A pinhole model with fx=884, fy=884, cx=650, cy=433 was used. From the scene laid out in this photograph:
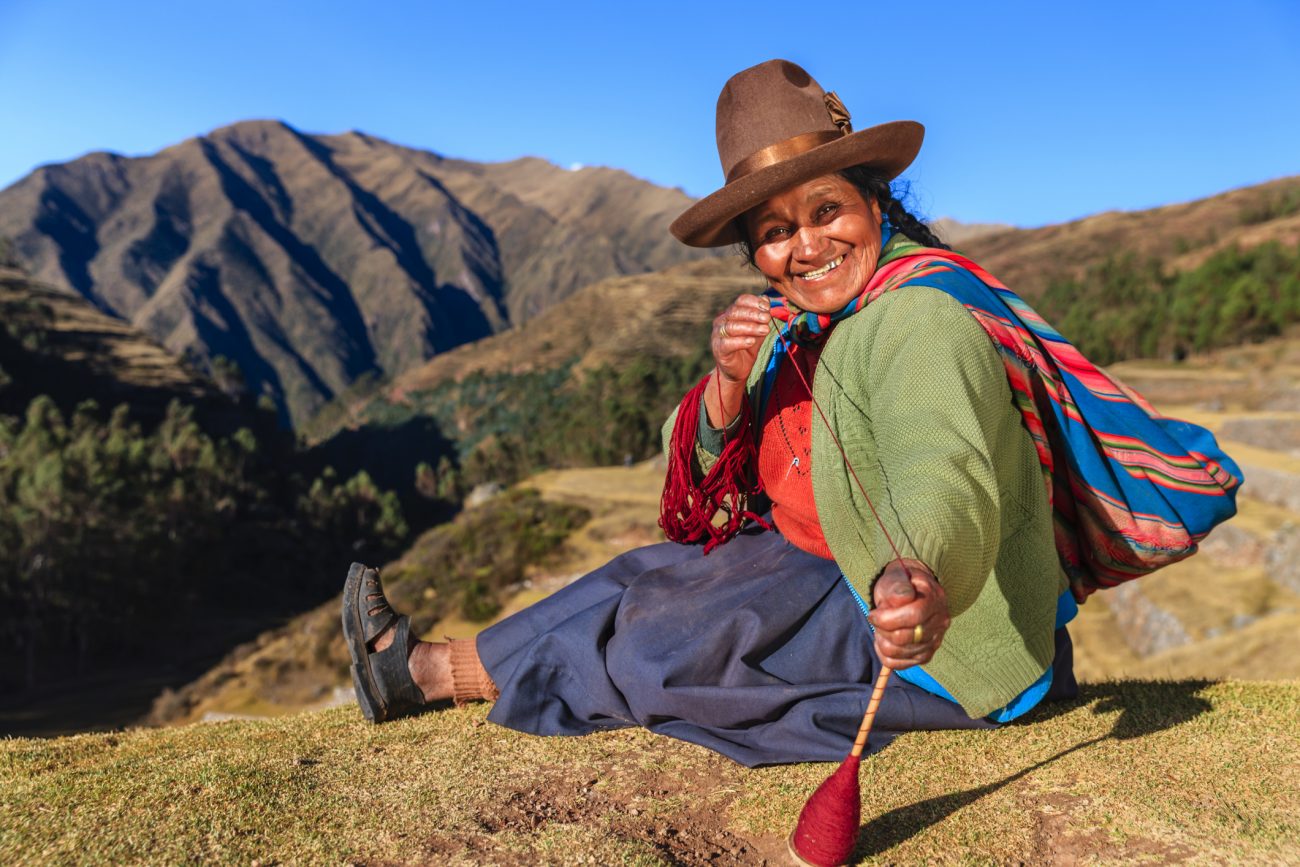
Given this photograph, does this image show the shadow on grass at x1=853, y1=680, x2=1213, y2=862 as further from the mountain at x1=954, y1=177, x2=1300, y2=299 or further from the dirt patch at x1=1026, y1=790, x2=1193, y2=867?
the mountain at x1=954, y1=177, x2=1300, y2=299

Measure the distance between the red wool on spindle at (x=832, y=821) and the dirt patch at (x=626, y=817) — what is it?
0.55ft

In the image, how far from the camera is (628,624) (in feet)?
10.7

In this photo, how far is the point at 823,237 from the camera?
107 inches

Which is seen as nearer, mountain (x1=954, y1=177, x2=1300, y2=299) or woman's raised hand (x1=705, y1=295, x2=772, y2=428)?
→ woman's raised hand (x1=705, y1=295, x2=772, y2=428)

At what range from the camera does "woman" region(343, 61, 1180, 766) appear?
2.14 m

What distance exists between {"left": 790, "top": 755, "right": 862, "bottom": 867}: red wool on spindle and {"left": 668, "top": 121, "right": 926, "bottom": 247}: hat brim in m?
1.60

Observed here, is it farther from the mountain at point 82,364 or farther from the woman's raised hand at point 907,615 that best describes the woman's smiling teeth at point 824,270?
the mountain at point 82,364

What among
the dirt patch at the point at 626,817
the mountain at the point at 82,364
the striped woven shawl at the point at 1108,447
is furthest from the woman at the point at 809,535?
the mountain at the point at 82,364

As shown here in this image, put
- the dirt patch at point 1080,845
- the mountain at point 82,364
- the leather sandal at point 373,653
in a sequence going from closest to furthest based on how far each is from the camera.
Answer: the dirt patch at point 1080,845
the leather sandal at point 373,653
the mountain at point 82,364

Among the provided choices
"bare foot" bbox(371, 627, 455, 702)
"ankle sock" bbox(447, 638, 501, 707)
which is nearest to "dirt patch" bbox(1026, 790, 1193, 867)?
"ankle sock" bbox(447, 638, 501, 707)

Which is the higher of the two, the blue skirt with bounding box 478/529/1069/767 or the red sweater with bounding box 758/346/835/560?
the red sweater with bounding box 758/346/835/560

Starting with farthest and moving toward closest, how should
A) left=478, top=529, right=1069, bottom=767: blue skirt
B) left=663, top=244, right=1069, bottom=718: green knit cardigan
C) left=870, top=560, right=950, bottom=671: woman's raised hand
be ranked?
left=478, top=529, right=1069, bottom=767: blue skirt
left=663, top=244, right=1069, bottom=718: green knit cardigan
left=870, top=560, right=950, bottom=671: woman's raised hand

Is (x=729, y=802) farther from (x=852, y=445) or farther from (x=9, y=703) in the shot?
(x=9, y=703)

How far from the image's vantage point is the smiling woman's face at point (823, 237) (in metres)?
2.69
